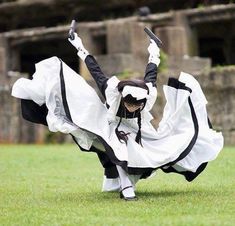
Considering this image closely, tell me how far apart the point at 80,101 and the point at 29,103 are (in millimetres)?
750

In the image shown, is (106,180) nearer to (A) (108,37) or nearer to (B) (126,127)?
(B) (126,127)

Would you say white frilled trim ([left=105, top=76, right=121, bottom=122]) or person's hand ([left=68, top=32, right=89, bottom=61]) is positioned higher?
person's hand ([left=68, top=32, right=89, bottom=61])

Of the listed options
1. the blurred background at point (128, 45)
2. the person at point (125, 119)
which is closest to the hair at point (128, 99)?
the person at point (125, 119)

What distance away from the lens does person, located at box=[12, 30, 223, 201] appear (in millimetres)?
11703

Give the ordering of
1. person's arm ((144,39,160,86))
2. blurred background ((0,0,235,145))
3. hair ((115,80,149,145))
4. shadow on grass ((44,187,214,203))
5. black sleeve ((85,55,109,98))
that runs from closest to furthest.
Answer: hair ((115,80,149,145)) → shadow on grass ((44,187,214,203)) → black sleeve ((85,55,109,98)) → person's arm ((144,39,160,86)) → blurred background ((0,0,235,145))

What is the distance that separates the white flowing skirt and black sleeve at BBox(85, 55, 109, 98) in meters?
0.18

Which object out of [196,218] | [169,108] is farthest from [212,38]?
[196,218]

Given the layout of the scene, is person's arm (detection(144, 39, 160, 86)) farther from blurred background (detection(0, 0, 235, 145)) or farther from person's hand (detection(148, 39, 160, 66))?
blurred background (detection(0, 0, 235, 145))

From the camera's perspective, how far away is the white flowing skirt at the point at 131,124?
38.4ft

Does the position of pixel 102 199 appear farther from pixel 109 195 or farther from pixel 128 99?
pixel 128 99

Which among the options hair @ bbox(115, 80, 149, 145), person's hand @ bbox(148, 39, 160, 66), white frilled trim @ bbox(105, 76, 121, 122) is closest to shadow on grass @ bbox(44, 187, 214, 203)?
hair @ bbox(115, 80, 149, 145)

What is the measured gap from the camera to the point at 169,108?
12570 millimetres

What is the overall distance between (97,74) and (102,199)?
5.42 feet

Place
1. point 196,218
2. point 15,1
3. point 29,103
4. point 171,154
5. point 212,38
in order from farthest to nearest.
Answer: point 15,1 < point 212,38 < point 29,103 < point 171,154 < point 196,218
